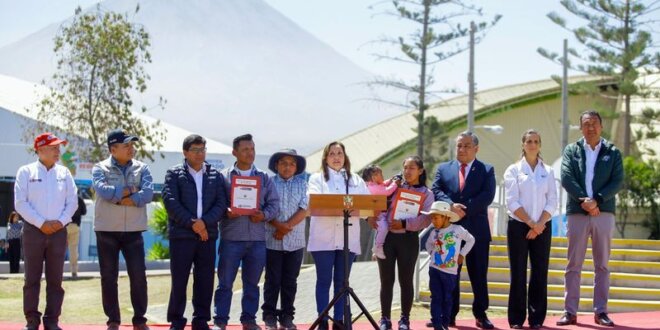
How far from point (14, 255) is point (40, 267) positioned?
12.3 metres

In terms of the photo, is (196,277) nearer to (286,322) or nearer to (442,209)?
(286,322)

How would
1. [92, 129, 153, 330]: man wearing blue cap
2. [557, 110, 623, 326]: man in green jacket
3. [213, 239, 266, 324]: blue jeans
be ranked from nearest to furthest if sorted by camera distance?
1. [92, 129, 153, 330]: man wearing blue cap
2. [213, 239, 266, 324]: blue jeans
3. [557, 110, 623, 326]: man in green jacket

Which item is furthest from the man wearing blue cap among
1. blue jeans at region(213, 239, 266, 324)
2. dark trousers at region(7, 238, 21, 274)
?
dark trousers at region(7, 238, 21, 274)

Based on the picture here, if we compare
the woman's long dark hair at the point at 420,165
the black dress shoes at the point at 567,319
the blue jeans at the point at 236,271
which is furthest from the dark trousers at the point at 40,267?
the black dress shoes at the point at 567,319

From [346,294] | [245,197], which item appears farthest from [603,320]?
[245,197]

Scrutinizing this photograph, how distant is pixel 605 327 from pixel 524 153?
1.85m

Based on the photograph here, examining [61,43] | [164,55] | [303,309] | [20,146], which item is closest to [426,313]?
[303,309]

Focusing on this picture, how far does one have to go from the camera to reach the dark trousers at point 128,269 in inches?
397

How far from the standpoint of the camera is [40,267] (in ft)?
33.3

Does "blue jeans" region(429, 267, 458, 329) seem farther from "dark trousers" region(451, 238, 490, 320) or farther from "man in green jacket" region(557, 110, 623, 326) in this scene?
"man in green jacket" region(557, 110, 623, 326)

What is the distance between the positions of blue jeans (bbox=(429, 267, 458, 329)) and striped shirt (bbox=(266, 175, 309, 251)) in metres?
1.30

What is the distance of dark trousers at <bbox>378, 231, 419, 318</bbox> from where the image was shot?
10633mm

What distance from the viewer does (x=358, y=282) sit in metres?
16.5

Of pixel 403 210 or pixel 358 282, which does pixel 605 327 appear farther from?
pixel 358 282
